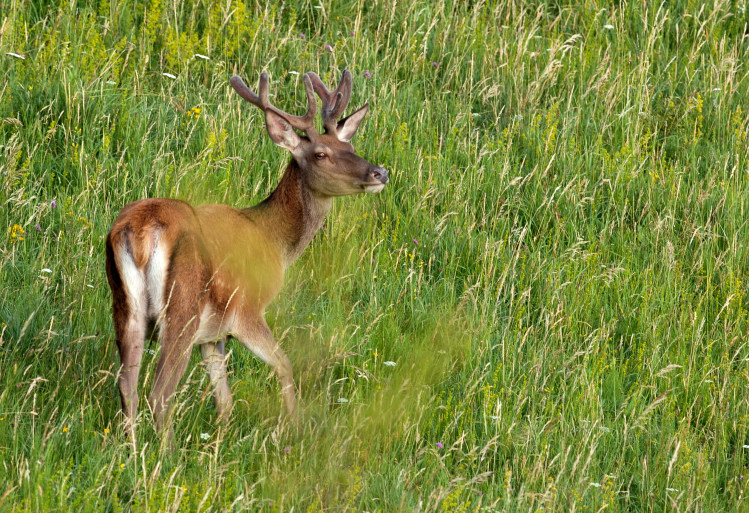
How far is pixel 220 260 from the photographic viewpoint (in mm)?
4613

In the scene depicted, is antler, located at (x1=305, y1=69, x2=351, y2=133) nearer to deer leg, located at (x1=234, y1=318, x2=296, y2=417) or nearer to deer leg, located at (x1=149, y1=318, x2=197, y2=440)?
deer leg, located at (x1=234, y1=318, x2=296, y2=417)

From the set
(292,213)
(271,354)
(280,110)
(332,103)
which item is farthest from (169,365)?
(332,103)

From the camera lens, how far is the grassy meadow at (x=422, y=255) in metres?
4.14

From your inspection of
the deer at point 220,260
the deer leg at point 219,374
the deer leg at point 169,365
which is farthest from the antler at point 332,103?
the deer leg at point 169,365

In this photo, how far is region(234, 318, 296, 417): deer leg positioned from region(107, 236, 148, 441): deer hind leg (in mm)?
546

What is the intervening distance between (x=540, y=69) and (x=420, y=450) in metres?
4.09

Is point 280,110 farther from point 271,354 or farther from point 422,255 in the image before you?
point 271,354

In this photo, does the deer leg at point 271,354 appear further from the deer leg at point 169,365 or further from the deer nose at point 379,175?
the deer nose at point 379,175

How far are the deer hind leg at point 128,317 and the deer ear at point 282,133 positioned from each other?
143cm

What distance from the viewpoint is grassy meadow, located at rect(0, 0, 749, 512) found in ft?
13.6

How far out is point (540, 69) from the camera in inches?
303

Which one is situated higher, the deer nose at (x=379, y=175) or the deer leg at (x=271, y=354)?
the deer nose at (x=379, y=175)

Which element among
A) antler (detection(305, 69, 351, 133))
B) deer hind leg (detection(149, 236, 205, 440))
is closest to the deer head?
antler (detection(305, 69, 351, 133))

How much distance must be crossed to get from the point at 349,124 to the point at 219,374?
1736mm
